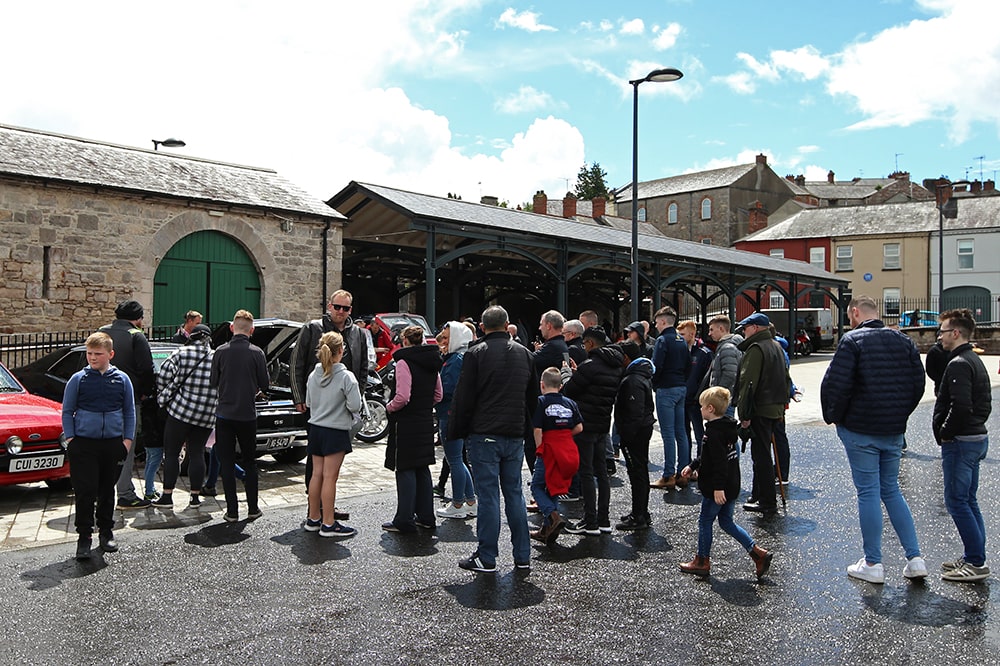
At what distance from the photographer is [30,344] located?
1434cm

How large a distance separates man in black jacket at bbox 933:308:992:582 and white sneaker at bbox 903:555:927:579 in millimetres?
161

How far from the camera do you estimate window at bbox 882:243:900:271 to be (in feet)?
159

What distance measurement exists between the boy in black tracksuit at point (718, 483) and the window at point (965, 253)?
48.4m

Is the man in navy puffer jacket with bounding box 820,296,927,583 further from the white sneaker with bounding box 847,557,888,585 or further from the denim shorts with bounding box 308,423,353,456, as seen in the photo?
the denim shorts with bounding box 308,423,353,456

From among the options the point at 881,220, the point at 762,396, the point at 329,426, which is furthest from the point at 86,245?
the point at 881,220

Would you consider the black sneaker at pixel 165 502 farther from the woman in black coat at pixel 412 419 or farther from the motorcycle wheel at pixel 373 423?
the motorcycle wheel at pixel 373 423

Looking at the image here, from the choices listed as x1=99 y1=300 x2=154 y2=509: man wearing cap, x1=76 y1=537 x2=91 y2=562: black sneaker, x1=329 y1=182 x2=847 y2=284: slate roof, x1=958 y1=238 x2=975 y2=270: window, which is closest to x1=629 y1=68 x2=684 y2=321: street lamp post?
x1=329 y1=182 x2=847 y2=284: slate roof

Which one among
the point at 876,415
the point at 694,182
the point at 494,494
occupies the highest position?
the point at 694,182

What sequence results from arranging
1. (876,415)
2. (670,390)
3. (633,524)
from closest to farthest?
1. (876,415)
2. (633,524)
3. (670,390)

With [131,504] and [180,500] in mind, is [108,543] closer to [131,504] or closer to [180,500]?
[131,504]

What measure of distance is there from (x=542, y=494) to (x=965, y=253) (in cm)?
4851

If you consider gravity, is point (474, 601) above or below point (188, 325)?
below

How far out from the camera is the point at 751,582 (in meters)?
5.45

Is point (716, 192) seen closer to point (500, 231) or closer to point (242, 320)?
point (500, 231)
